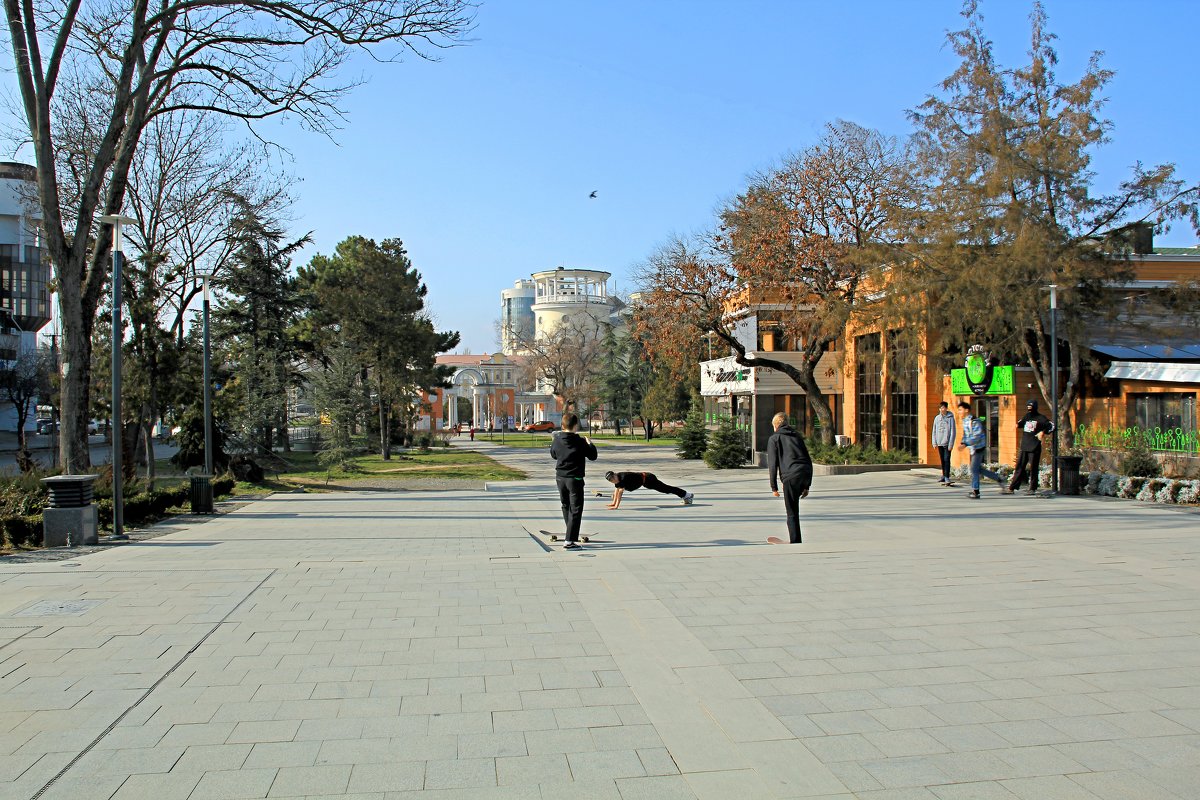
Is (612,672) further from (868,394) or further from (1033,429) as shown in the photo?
(868,394)

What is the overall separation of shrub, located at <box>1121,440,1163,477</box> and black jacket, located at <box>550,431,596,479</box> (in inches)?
482

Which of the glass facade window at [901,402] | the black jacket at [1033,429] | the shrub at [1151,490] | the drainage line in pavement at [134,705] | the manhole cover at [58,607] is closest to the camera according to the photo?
the drainage line in pavement at [134,705]

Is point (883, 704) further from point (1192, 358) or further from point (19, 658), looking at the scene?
point (1192, 358)

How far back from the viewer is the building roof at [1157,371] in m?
17.5

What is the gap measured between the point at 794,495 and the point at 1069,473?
940cm

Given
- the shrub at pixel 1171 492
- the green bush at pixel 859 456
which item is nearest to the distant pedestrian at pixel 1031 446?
the shrub at pixel 1171 492

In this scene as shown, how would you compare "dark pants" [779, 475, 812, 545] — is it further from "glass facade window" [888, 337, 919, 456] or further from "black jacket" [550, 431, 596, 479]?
"glass facade window" [888, 337, 919, 456]

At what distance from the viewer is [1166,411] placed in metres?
18.5

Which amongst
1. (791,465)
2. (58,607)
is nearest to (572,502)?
(791,465)

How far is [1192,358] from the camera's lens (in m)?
21.1

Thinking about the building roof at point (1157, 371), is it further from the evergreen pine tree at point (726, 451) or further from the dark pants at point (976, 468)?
the evergreen pine tree at point (726, 451)

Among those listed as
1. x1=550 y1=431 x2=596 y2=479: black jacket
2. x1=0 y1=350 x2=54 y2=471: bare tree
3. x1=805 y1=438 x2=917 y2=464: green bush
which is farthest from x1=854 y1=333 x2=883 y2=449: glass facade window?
x1=0 y1=350 x2=54 y2=471: bare tree

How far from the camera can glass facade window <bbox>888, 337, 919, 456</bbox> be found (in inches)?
1070

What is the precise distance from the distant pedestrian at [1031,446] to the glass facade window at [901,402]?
7985mm
